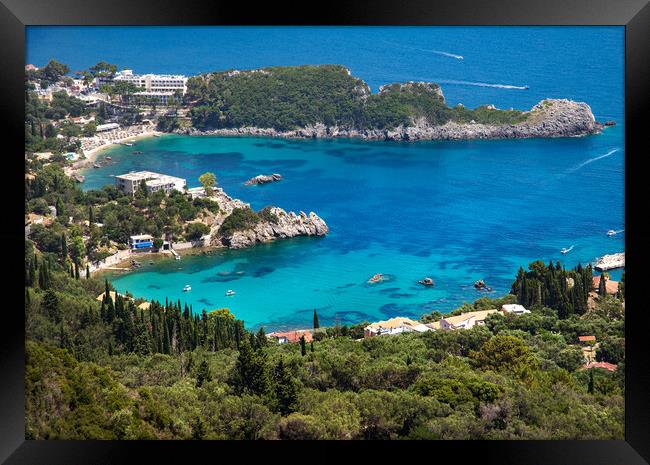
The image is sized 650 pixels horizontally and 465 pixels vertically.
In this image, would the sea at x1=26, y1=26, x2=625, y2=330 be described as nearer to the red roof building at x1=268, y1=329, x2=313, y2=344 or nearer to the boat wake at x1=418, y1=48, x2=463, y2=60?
the boat wake at x1=418, y1=48, x2=463, y2=60

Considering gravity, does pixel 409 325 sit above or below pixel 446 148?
below

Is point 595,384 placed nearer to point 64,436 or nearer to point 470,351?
point 470,351

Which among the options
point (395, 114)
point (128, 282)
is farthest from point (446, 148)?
point (128, 282)

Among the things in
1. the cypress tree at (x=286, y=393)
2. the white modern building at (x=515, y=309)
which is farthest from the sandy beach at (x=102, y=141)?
the white modern building at (x=515, y=309)

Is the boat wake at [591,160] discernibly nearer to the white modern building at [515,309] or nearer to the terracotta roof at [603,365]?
the white modern building at [515,309]

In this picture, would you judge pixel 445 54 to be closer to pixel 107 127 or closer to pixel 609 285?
pixel 609 285

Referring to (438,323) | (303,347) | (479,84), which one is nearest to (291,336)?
(303,347)
